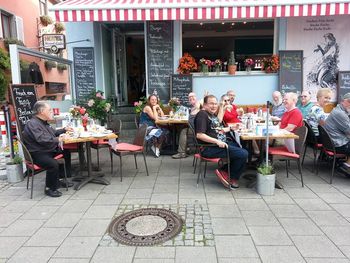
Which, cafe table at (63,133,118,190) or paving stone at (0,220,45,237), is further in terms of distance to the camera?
cafe table at (63,133,118,190)

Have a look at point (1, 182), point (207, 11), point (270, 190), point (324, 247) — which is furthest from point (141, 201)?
point (207, 11)

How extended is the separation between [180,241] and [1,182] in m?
3.36

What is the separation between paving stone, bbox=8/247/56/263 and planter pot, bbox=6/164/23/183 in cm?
224

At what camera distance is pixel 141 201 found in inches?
156

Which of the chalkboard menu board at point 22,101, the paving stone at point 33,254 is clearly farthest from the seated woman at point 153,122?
the paving stone at point 33,254

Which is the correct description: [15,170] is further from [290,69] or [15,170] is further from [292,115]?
[290,69]

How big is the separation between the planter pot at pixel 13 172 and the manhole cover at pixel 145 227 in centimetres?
227

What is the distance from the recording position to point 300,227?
3188 millimetres

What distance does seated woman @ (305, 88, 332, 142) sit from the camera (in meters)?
5.23

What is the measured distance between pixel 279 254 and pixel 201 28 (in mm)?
7508

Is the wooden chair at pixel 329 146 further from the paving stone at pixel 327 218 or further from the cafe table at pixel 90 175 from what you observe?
the cafe table at pixel 90 175

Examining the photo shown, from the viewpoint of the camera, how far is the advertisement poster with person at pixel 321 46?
24.0 ft

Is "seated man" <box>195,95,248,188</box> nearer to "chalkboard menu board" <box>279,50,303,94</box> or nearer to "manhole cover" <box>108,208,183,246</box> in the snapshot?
"manhole cover" <box>108,208,183,246</box>

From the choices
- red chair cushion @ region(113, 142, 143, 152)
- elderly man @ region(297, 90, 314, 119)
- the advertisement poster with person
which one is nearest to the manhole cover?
red chair cushion @ region(113, 142, 143, 152)
